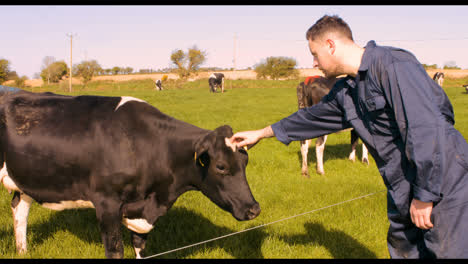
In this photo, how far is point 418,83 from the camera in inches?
90.4

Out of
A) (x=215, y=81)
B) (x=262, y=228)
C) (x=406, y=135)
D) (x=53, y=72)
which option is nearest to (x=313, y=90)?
(x=262, y=228)

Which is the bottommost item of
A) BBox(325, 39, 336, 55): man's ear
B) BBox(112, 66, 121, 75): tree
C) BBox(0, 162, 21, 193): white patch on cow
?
BBox(0, 162, 21, 193): white patch on cow

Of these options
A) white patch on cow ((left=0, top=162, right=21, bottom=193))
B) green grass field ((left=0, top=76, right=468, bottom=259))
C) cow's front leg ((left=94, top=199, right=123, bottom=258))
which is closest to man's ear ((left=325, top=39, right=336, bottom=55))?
green grass field ((left=0, top=76, right=468, bottom=259))

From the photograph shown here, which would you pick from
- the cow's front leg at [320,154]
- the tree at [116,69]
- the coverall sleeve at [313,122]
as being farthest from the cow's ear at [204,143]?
the tree at [116,69]

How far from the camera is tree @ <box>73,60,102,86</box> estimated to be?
8225cm

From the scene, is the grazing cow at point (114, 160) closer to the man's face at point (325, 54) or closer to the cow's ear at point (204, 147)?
the cow's ear at point (204, 147)

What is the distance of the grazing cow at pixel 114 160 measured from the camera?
369 cm

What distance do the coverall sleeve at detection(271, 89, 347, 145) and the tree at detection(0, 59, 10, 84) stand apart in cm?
8032

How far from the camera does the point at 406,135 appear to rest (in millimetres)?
2418

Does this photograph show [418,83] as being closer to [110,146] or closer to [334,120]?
[334,120]

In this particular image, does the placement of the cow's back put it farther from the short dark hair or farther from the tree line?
the tree line

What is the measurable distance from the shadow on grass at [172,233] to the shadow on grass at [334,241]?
56 centimetres

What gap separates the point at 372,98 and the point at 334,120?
805 mm

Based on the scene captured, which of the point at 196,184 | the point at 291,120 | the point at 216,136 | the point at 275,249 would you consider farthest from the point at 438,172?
the point at 275,249
